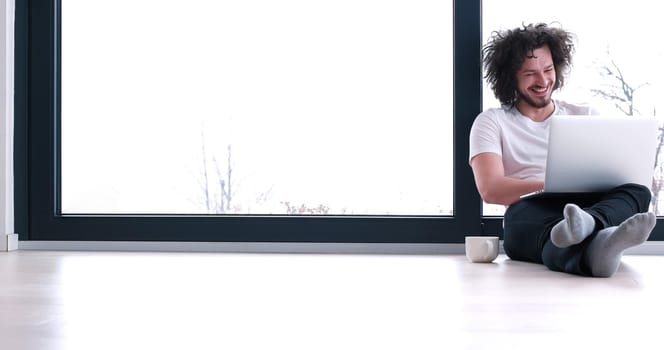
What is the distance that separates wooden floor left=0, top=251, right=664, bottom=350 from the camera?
1246 millimetres

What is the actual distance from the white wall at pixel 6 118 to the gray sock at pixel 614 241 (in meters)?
2.20

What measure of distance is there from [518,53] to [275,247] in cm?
116

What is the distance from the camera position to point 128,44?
3158 mm

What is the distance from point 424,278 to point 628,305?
621mm

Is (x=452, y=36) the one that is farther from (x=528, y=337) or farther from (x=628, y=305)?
(x=528, y=337)

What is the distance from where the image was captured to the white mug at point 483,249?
99.5 inches

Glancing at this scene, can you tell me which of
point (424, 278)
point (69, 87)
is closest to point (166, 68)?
point (69, 87)

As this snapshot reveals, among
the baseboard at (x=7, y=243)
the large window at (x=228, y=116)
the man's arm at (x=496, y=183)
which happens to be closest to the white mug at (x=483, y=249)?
the man's arm at (x=496, y=183)

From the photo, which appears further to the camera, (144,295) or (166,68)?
(166,68)

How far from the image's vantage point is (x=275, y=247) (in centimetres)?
300

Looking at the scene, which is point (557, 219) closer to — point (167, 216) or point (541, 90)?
point (541, 90)

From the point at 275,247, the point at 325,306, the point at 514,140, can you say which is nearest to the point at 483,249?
the point at 514,140

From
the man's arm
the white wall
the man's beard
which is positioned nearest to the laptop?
the man's arm

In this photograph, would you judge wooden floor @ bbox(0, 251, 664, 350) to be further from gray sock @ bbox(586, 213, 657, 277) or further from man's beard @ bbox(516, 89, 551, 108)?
man's beard @ bbox(516, 89, 551, 108)
